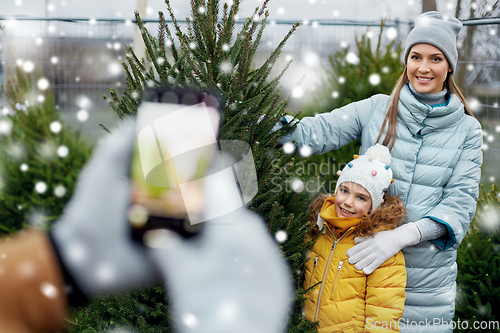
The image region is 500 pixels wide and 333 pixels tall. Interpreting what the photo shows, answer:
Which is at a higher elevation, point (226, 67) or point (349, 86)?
point (226, 67)

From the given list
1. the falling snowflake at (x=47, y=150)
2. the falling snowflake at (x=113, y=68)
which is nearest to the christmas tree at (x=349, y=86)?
the falling snowflake at (x=47, y=150)

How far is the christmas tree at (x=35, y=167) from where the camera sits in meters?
3.13

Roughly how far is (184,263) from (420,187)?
1441 millimetres

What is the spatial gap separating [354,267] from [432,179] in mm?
593

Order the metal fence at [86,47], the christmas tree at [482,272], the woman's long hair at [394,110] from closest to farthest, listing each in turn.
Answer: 1. the woman's long hair at [394,110]
2. the christmas tree at [482,272]
3. the metal fence at [86,47]

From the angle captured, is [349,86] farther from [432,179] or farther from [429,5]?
[429,5]

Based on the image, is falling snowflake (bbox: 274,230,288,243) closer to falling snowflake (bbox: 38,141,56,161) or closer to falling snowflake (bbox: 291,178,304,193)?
falling snowflake (bbox: 291,178,304,193)

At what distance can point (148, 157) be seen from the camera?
2.69 ft

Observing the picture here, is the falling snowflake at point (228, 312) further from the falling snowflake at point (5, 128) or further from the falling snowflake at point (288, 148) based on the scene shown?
the falling snowflake at point (5, 128)

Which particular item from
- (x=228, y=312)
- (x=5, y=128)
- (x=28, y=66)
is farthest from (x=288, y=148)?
(x=28, y=66)

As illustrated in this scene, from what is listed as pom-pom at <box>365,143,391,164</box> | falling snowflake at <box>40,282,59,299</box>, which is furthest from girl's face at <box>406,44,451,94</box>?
falling snowflake at <box>40,282,59,299</box>

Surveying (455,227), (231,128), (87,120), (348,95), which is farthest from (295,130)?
(87,120)

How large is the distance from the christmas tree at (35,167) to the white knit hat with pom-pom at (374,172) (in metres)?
2.46

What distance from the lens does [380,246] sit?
1.70 m
